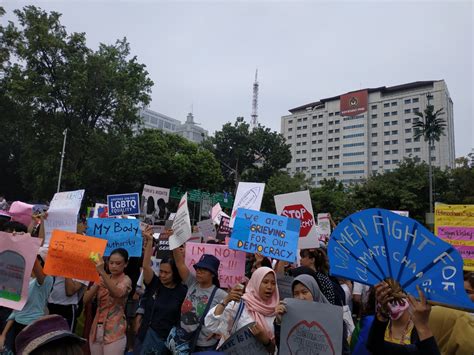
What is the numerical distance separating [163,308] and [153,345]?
13.1 inches

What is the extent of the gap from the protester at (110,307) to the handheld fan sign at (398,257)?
235 centimetres

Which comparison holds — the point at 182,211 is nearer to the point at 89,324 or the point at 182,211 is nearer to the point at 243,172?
the point at 89,324

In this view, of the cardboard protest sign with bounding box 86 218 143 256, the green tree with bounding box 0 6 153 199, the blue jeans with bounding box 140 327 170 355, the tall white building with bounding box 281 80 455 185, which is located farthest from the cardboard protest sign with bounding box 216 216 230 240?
the tall white building with bounding box 281 80 455 185

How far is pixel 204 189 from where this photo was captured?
125 ft

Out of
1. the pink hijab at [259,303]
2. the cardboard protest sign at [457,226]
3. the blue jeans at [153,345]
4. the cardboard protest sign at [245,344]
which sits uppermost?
the cardboard protest sign at [457,226]

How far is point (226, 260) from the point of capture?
4531mm

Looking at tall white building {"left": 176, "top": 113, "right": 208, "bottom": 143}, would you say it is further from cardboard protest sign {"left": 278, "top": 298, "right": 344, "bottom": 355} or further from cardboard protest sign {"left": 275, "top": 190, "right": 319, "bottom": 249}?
cardboard protest sign {"left": 278, "top": 298, "right": 344, "bottom": 355}

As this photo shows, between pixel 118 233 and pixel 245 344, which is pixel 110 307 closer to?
pixel 118 233

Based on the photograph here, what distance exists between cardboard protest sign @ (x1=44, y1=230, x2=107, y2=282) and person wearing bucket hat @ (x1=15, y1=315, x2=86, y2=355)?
7.77 ft

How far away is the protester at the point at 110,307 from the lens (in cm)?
386

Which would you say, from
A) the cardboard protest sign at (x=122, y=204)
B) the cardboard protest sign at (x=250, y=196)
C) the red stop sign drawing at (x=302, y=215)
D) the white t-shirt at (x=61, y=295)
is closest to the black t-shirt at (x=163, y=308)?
the white t-shirt at (x=61, y=295)

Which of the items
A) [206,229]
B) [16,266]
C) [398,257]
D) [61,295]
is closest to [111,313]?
[61,295]

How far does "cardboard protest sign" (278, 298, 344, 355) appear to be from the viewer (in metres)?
2.79

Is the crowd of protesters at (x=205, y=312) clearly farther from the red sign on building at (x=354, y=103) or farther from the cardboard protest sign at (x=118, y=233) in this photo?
the red sign on building at (x=354, y=103)
